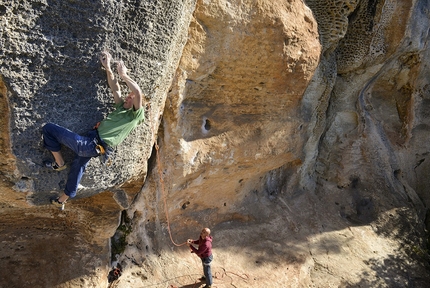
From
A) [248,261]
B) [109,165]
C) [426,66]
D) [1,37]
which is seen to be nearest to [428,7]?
[426,66]

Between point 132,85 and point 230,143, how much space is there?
1.98m

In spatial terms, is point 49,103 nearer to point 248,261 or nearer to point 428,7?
point 248,261

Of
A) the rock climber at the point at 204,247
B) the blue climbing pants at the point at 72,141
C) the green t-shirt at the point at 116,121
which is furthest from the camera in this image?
the rock climber at the point at 204,247

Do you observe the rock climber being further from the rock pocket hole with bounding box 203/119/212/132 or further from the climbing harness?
the climbing harness

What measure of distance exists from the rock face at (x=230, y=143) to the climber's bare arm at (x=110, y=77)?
0.06 meters

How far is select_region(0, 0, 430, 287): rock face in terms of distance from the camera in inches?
94.5

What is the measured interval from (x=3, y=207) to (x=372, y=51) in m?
5.27

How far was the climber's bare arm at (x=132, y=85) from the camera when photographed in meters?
2.42

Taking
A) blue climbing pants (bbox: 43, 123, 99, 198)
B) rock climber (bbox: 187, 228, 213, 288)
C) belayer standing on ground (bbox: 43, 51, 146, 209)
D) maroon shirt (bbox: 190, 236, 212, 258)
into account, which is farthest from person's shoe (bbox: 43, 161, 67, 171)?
maroon shirt (bbox: 190, 236, 212, 258)

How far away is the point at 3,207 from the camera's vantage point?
9.73 ft

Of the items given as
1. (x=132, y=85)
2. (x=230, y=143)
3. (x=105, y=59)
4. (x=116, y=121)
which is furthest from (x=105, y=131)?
(x=230, y=143)

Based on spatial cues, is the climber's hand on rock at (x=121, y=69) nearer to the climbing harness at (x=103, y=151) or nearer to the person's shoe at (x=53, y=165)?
the climbing harness at (x=103, y=151)

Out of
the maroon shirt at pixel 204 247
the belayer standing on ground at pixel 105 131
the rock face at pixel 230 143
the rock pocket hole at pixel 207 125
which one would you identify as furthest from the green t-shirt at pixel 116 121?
the maroon shirt at pixel 204 247

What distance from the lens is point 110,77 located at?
8.12 feet
